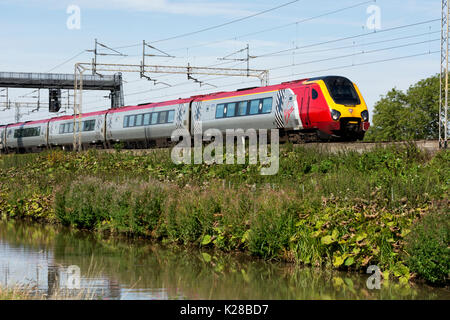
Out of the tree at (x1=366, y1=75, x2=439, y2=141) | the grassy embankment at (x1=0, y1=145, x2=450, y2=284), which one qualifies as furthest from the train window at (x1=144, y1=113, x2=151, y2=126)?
the tree at (x1=366, y1=75, x2=439, y2=141)

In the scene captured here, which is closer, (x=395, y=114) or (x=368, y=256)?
(x=368, y=256)

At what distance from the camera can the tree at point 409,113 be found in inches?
2672

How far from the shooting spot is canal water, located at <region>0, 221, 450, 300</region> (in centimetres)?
1213

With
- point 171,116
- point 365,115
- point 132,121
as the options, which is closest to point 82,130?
point 132,121

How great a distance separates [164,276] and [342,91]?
15.2m

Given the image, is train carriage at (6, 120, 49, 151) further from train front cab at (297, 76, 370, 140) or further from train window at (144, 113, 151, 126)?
train front cab at (297, 76, 370, 140)

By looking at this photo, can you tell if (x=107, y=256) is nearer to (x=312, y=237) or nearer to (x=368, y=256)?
(x=312, y=237)

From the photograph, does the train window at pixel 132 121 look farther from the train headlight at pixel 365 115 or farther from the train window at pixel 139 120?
the train headlight at pixel 365 115

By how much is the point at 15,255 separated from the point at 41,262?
1.47 meters

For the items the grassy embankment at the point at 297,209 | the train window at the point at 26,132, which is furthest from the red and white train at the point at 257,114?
the train window at the point at 26,132

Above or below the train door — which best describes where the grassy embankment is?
below

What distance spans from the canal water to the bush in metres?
0.28

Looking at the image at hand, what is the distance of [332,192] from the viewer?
54.1ft
